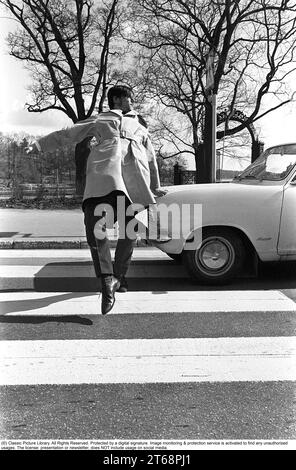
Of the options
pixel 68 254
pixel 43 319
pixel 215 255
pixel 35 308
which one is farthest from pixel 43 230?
pixel 43 319

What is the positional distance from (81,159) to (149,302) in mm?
1638

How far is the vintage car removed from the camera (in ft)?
14.6

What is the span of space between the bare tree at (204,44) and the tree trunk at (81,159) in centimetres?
71

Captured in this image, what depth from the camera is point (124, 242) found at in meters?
3.26

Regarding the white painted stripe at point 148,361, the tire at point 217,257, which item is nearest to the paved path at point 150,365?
the white painted stripe at point 148,361

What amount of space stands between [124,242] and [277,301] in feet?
4.87

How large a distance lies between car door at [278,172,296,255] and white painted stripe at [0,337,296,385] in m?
1.26

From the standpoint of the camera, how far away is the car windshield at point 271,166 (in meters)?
4.52

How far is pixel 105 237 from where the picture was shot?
3.06m

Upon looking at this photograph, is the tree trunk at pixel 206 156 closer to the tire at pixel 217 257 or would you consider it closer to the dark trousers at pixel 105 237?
the tire at pixel 217 257

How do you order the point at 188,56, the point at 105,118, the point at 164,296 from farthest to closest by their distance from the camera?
the point at 164,296 → the point at 188,56 → the point at 105,118

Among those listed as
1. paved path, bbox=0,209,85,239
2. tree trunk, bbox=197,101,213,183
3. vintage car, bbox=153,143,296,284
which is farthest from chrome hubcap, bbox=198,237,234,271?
paved path, bbox=0,209,85,239
